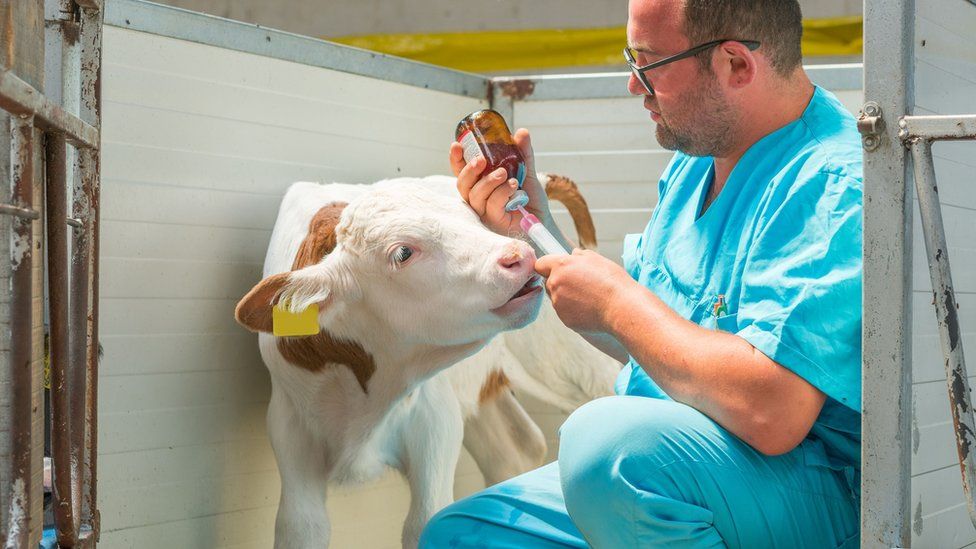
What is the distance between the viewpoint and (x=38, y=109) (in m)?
1.39

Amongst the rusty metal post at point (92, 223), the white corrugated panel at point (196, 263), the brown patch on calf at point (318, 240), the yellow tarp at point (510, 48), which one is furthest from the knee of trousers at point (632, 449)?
the yellow tarp at point (510, 48)

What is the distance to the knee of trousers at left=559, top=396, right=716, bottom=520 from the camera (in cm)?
163

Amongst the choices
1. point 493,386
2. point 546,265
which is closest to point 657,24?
point 546,265

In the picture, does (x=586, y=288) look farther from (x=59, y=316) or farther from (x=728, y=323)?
(x=59, y=316)

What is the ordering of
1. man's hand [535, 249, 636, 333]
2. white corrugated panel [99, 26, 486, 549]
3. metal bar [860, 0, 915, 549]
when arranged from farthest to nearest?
white corrugated panel [99, 26, 486, 549] < man's hand [535, 249, 636, 333] < metal bar [860, 0, 915, 549]

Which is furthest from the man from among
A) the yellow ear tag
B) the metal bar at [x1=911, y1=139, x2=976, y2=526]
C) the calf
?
the yellow ear tag

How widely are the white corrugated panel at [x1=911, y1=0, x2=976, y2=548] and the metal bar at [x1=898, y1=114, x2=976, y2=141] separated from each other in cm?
9

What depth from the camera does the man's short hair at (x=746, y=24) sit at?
1.85 meters

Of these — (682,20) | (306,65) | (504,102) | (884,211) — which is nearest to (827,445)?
(884,211)

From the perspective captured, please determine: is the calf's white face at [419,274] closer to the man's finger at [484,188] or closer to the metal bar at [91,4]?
the man's finger at [484,188]

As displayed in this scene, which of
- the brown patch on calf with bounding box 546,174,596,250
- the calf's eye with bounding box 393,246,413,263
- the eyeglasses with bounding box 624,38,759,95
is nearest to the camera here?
the eyeglasses with bounding box 624,38,759,95

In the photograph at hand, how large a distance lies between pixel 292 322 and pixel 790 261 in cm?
126

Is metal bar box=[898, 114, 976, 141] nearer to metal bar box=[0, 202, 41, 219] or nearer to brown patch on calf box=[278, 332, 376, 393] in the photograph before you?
metal bar box=[0, 202, 41, 219]

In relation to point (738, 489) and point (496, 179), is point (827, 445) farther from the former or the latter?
point (496, 179)
